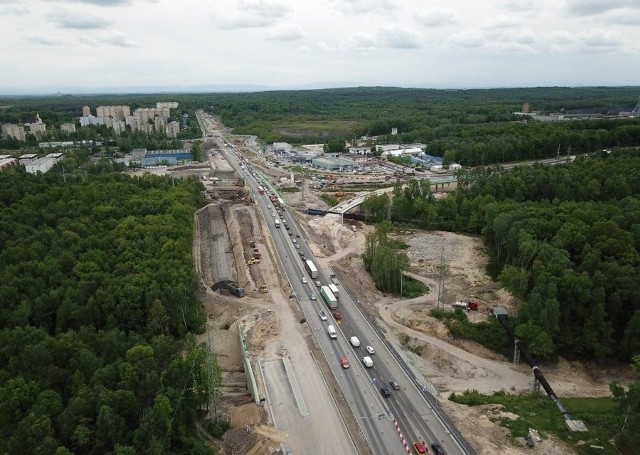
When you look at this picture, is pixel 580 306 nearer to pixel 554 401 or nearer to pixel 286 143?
pixel 554 401

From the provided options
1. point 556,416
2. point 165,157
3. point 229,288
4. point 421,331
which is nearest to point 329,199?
point 229,288

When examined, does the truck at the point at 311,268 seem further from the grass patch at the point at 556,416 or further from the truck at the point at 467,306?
the grass patch at the point at 556,416

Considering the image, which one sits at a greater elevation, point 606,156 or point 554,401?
point 606,156

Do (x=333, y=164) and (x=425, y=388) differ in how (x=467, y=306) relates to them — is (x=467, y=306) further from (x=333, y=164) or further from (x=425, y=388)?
(x=333, y=164)

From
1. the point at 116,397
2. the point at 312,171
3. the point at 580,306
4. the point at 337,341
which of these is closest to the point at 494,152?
the point at 312,171

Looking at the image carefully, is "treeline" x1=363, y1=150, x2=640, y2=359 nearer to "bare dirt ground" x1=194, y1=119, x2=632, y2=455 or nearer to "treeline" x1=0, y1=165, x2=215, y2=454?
"bare dirt ground" x1=194, y1=119, x2=632, y2=455

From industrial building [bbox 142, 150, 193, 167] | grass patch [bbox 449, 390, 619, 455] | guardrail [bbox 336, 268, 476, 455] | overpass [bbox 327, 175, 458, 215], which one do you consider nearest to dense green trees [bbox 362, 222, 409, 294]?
guardrail [bbox 336, 268, 476, 455]

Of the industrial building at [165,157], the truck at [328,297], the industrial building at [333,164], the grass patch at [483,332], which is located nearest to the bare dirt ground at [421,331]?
the grass patch at [483,332]
